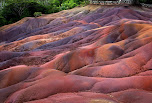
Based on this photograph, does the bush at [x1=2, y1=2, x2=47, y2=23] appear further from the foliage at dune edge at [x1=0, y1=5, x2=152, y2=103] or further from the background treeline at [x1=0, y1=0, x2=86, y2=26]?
the foliage at dune edge at [x1=0, y1=5, x2=152, y2=103]

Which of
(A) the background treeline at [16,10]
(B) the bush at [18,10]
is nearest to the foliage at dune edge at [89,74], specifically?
(A) the background treeline at [16,10]

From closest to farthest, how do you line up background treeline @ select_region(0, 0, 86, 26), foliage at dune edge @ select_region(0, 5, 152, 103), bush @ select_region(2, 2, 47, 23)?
foliage at dune edge @ select_region(0, 5, 152, 103) → background treeline @ select_region(0, 0, 86, 26) → bush @ select_region(2, 2, 47, 23)

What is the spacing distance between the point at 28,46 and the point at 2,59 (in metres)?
3.38

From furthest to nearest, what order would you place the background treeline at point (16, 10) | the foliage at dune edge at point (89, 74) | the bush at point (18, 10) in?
the bush at point (18, 10) < the background treeline at point (16, 10) < the foliage at dune edge at point (89, 74)

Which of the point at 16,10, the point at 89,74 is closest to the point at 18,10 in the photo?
the point at 16,10

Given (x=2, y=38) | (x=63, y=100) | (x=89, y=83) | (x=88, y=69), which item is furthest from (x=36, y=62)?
(x=2, y=38)

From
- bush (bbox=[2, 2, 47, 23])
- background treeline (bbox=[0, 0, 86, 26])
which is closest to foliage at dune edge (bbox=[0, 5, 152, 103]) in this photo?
background treeline (bbox=[0, 0, 86, 26])

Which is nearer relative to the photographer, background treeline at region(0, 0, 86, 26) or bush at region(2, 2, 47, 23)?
background treeline at region(0, 0, 86, 26)

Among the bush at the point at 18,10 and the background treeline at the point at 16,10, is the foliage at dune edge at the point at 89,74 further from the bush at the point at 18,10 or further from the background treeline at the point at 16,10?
the bush at the point at 18,10

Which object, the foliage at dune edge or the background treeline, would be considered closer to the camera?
the foliage at dune edge

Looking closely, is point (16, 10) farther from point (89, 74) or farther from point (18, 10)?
point (89, 74)

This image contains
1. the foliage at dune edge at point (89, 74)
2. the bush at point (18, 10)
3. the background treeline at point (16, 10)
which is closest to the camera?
the foliage at dune edge at point (89, 74)

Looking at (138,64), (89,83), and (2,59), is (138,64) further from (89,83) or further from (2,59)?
(2,59)

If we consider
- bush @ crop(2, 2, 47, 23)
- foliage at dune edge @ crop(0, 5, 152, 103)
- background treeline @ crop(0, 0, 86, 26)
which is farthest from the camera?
bush @ crop(2, 2, 47, 23)
